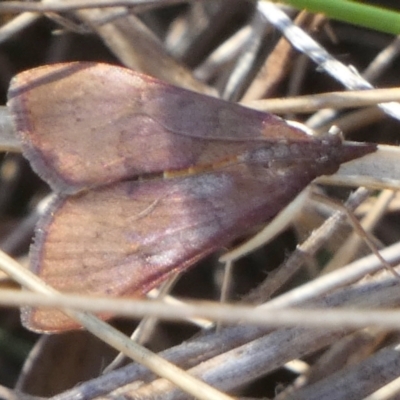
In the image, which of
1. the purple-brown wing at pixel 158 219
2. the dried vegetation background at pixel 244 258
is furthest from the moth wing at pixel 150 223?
the dried vegetation background at pixel 244 258

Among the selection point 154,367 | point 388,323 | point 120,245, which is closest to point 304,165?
point 120,245

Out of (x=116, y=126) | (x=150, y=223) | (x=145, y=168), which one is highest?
(x=116, y=126)

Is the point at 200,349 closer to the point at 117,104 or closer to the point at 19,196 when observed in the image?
the point at 117,104

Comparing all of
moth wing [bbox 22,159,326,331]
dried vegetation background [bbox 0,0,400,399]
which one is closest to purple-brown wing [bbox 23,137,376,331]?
moth wing [bbox 22,159,326,331]

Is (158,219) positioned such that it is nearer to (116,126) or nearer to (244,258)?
(116,126)

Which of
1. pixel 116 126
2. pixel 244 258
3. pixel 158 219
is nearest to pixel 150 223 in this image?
pixel 158 219

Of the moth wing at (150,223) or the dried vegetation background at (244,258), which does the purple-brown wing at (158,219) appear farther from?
the dried vegetation background at (244,258)
